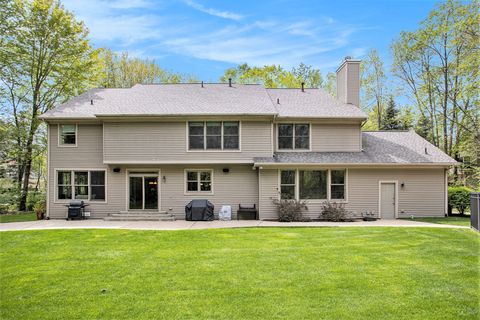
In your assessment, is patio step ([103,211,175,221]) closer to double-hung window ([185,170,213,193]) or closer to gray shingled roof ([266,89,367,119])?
double-hung window ([185,170,213,193])

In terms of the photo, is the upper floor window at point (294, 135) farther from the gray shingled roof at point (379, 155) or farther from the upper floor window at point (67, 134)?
the upper floor window at point (67, 134)

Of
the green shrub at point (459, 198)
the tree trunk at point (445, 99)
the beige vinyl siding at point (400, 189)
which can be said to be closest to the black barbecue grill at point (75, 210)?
the beige vinyl siding at point (400, 189)

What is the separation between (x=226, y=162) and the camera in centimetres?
1530

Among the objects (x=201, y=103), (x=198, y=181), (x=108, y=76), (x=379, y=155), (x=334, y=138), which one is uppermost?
(x=108, y=76)

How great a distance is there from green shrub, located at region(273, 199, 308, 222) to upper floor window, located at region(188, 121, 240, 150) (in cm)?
A: 338

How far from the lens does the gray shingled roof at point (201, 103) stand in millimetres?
15570

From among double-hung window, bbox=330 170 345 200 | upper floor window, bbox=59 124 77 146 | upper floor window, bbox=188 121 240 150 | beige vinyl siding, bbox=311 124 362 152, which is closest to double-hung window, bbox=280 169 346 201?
double-hung window, bbox=330 170 345 200

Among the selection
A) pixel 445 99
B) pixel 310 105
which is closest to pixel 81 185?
pixel 310 105

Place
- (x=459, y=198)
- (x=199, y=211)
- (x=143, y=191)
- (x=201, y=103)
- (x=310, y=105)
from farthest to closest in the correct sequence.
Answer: (x=310, y=105), (x=459, y=198), (x=201, y=103), (x=143, y=191), (x=199, y=211)

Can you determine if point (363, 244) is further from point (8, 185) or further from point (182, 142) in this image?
point (8, 185)

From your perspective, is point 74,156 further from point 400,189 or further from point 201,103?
point 400,189

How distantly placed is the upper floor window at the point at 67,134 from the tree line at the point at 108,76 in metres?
7.26

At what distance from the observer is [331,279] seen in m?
6.12

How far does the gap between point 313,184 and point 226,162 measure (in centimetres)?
428
